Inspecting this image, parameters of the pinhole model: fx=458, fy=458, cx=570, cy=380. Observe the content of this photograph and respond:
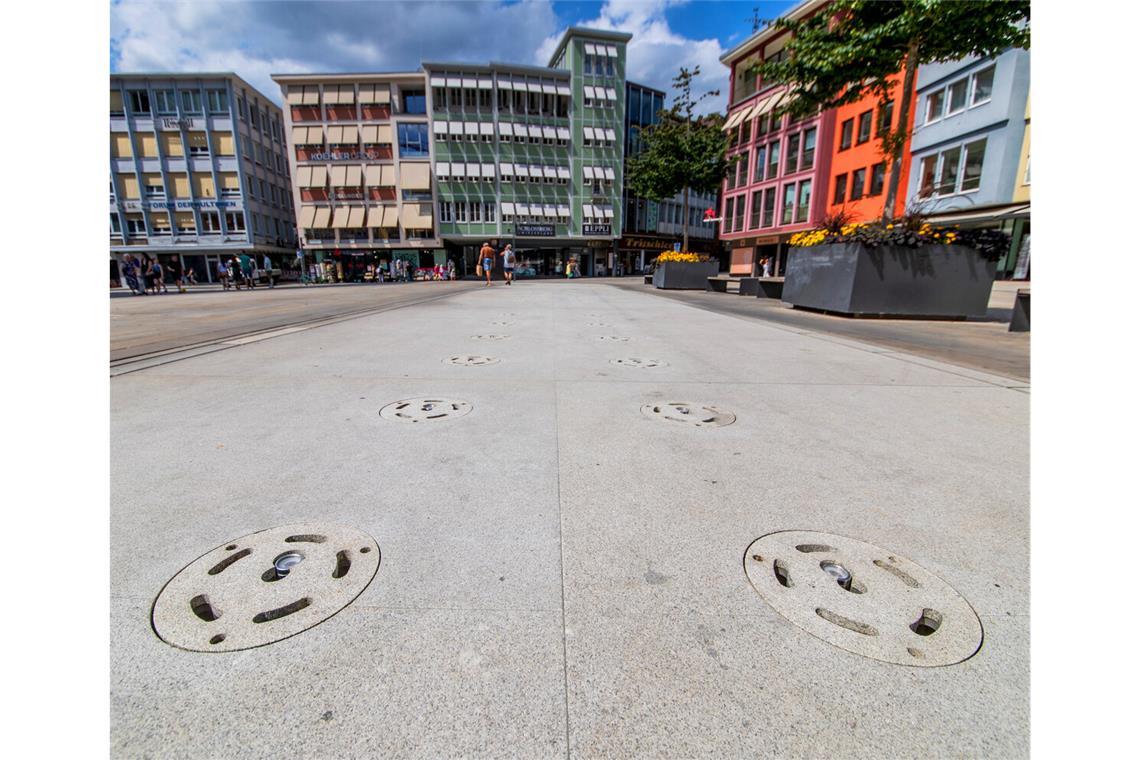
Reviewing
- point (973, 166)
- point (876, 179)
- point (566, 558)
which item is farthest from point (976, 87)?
point (566, 558)

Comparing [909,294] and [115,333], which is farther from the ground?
[909,294]

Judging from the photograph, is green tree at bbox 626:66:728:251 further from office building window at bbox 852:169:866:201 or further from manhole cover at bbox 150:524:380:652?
manhole cover at bbox 150:524:380:652

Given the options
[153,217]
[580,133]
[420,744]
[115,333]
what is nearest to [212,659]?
[420,744]

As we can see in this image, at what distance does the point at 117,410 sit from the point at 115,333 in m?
6.00

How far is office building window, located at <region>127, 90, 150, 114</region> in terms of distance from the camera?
3794 cm

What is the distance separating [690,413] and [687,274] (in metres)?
17.1

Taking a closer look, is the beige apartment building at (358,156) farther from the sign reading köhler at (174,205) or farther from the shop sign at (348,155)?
the sign reading köhler at (174,205)

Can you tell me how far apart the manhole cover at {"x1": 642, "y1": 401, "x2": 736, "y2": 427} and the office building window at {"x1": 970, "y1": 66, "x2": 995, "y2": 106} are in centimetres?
2586

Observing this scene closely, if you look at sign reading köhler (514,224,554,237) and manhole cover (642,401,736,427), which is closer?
manhole cover (642,401,736,427)

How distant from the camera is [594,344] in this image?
605 cm

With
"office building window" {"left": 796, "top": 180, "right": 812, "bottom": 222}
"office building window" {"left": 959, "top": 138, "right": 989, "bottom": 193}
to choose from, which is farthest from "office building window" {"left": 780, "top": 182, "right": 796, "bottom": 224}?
"office building window" {"left": 959, "top": 138, "right": 989, "bottom": 193}

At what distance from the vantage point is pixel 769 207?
31922 millimetres

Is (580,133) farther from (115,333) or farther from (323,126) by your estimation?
(115,333)
